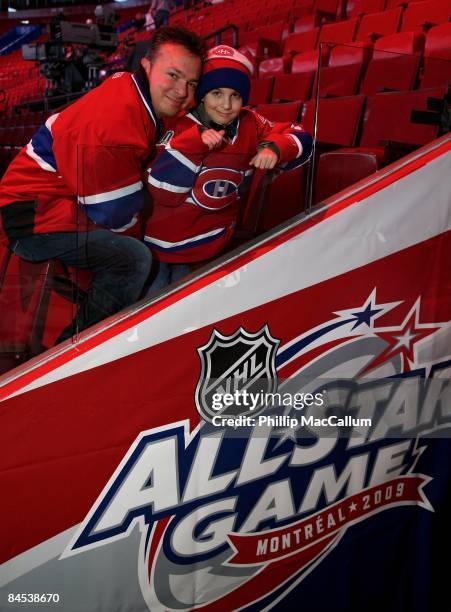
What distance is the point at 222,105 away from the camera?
1.27 m

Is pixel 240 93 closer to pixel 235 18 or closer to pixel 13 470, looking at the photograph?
pixel 13 470

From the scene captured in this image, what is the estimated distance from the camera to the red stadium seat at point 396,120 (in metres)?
1.43

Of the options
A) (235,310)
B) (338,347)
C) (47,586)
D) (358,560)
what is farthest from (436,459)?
(47,586)

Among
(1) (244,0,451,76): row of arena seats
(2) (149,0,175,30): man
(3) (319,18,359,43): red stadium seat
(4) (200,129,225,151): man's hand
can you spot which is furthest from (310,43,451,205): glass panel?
(2) (149,0,175,30): man

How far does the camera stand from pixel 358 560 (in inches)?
56.1

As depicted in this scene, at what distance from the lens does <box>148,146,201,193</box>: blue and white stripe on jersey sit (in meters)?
1.06

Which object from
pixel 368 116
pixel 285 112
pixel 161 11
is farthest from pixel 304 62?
pixel 161 11

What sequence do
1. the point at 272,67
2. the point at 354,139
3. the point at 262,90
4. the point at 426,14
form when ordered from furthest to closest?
1. the point at 272,67
2. the point at 426,14
3. the point at 262,90
4. the point at 354,139

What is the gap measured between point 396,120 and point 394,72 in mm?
497

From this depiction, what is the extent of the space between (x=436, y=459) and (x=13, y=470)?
0.98 metres

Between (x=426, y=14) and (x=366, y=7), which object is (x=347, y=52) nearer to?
(x=426, y=14)

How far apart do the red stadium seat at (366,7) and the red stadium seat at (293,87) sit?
6.06 feet

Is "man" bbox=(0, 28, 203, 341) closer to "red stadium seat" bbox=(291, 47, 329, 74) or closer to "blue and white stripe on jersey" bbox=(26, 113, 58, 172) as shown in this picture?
"blue and white stripe on jersey" bbox=(26, 113, 58, 172)

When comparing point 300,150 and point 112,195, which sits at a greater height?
point 300,150
